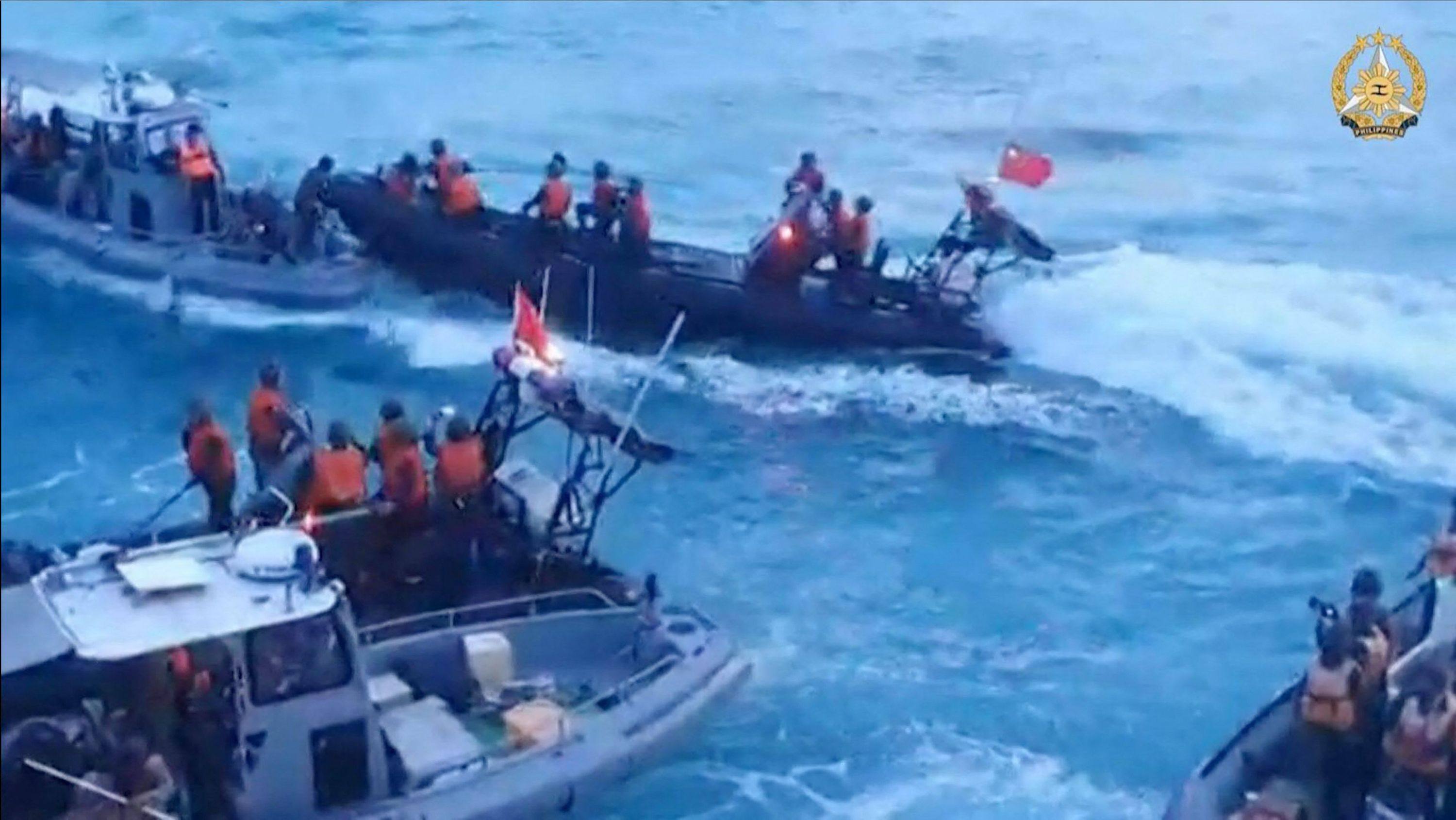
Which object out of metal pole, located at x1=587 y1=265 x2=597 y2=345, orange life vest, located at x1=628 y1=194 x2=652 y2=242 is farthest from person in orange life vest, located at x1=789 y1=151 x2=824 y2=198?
metal pole, located at x1=587 y1=265 x2=597 y2=345

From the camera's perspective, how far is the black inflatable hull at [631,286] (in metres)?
4.36

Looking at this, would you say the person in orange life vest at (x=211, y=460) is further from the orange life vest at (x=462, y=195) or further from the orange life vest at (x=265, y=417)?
the orange life vest at (x=462, y=195)

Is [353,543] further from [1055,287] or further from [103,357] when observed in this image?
[1055,287]

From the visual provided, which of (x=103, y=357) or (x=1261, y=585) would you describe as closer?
(x=1261, y=585)

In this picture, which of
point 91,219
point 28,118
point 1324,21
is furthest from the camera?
point 91,219

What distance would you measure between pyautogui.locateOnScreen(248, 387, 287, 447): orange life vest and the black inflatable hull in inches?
14.8

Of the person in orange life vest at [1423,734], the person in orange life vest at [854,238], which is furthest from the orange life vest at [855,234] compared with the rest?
the person in orange life vest at [1423,734]

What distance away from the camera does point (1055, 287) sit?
4129 mm

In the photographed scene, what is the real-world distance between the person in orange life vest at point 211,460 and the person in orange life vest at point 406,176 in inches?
21.6

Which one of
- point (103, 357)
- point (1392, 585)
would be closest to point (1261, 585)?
point (1392, 585)

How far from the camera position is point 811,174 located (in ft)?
13.7

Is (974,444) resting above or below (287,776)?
above

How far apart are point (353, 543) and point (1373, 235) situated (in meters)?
1.97

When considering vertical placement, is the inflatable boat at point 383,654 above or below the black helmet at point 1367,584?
below
